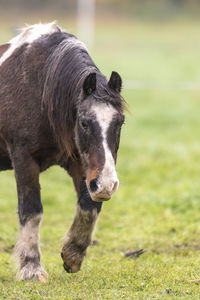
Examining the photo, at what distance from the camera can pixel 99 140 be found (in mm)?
4441

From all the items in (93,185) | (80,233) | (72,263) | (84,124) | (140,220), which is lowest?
(140,220)

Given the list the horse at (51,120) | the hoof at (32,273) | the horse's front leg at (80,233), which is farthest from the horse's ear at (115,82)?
the hoof at (32,273)

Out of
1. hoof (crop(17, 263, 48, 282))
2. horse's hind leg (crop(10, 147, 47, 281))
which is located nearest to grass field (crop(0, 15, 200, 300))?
hoof (crop(17, 263, 48, 282))

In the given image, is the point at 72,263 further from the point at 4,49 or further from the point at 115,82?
the point at 4,49

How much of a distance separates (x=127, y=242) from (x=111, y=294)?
2.43 meters

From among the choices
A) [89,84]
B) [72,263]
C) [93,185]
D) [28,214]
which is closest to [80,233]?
[72,263]

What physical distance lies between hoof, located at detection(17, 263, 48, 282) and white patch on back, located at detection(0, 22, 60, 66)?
1.76 meters

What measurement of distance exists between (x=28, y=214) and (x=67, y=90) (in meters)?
1.03

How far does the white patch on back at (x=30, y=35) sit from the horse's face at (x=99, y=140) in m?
0.98

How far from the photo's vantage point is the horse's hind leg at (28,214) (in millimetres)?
5000

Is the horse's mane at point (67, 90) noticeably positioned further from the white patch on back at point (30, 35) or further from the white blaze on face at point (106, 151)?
the white patch on back at point (30, 35)

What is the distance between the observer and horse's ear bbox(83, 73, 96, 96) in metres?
4.57

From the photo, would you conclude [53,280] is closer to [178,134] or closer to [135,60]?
[178,134]

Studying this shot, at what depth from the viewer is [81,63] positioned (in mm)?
4926
